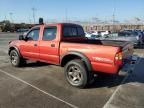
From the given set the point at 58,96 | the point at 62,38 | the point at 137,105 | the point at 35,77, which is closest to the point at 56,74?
the point at 35,77

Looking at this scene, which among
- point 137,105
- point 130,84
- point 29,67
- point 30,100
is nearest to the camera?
point 137,105

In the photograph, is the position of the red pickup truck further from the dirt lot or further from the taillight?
the dirt lot

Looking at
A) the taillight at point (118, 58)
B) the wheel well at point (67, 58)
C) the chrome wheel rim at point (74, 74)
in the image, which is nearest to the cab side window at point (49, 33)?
the wheel well at point (67, 58)

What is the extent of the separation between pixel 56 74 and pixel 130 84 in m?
2.72

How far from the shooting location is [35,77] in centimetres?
758

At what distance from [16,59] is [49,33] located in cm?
250

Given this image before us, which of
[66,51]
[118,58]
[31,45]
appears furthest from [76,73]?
[31,45]

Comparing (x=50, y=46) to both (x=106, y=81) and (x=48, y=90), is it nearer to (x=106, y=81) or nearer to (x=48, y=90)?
(x=48, y=90)

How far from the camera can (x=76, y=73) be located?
654cm

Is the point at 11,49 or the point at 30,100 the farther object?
the point at 11,49

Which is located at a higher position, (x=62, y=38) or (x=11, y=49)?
(x=62, y=38)

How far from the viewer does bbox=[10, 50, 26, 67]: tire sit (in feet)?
29.8

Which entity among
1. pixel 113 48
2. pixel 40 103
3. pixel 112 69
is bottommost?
pixel 40 103

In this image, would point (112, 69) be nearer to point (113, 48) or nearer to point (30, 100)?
point (113, 48)
